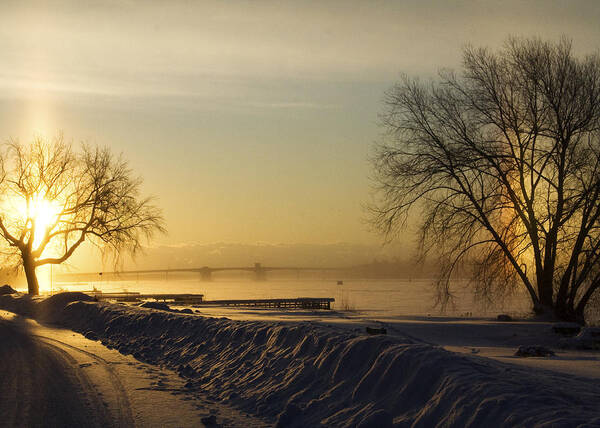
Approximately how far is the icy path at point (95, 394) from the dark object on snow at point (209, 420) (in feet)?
0.21

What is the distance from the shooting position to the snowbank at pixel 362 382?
6.50 m

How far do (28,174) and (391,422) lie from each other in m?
42.4

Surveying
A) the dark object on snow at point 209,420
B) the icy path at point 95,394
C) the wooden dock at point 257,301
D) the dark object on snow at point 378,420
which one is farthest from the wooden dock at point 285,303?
the dark object on snow at point 378,420

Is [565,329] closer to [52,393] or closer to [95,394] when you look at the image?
[95,394]

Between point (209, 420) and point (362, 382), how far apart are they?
2.20m

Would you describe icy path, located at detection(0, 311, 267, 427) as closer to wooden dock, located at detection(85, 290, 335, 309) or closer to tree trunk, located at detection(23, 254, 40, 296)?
tree trunk, located at detection(23, 254, 40, 296)

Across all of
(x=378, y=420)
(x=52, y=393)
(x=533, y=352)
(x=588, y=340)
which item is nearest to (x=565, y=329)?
(x=588, y=340)

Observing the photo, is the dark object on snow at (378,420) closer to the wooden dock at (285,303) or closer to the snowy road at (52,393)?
the snowy road at (52,393)

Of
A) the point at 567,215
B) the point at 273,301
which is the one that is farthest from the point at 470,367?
the point at 273,301

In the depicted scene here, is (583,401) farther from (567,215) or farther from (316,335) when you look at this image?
(567,215)

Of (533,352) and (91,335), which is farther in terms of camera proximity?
(91,335)

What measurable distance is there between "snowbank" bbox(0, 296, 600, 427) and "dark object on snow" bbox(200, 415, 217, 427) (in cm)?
82

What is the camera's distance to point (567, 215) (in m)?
25.7

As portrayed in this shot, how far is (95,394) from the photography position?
9531 mm
